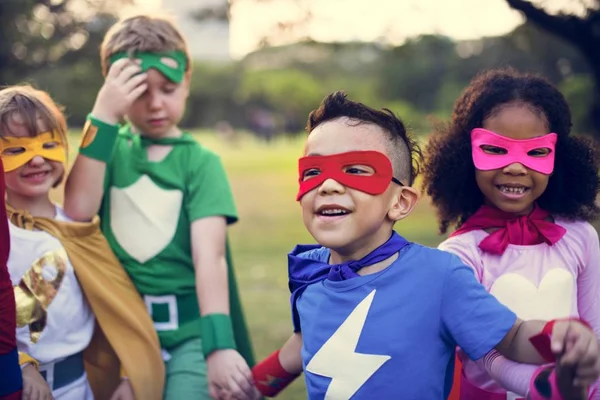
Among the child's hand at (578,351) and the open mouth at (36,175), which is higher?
the open mouth at (36,175)

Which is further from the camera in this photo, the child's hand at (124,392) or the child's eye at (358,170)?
the child's hand at (124,392)

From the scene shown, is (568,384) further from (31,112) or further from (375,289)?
(31,112)

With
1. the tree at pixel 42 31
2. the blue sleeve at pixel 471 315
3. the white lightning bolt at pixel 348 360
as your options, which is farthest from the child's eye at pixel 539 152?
the tree at pixel 42 31

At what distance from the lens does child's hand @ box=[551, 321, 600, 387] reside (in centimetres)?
208

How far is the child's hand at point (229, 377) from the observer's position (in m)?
3.13

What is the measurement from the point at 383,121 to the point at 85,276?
1.51 meters

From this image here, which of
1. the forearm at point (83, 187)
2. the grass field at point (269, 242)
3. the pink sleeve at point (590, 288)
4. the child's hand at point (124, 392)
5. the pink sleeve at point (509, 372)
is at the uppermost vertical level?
the forearm at point (83, 187)

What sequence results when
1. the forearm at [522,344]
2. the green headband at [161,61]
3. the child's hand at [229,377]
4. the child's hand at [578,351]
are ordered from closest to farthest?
the child's hand at [578,351]
the forearm at [522,344]
the child's hand at [229,377]
the green headband at [161,61]

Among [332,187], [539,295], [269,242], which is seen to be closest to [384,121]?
[332,187]

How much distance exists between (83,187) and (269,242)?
9609 mm

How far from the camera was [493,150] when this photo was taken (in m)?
3.01

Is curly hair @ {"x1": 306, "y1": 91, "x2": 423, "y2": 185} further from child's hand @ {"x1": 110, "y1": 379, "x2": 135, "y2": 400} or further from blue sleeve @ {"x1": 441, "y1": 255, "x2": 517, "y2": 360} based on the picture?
child's hand @ {"x1": 110, "y1": 379, "x2": 135, "y2": 400}

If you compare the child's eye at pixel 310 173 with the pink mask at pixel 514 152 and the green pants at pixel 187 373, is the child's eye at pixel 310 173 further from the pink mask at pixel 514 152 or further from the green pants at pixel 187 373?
the green pants at pixel 187 373

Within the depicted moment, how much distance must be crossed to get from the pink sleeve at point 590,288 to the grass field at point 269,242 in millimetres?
2537
